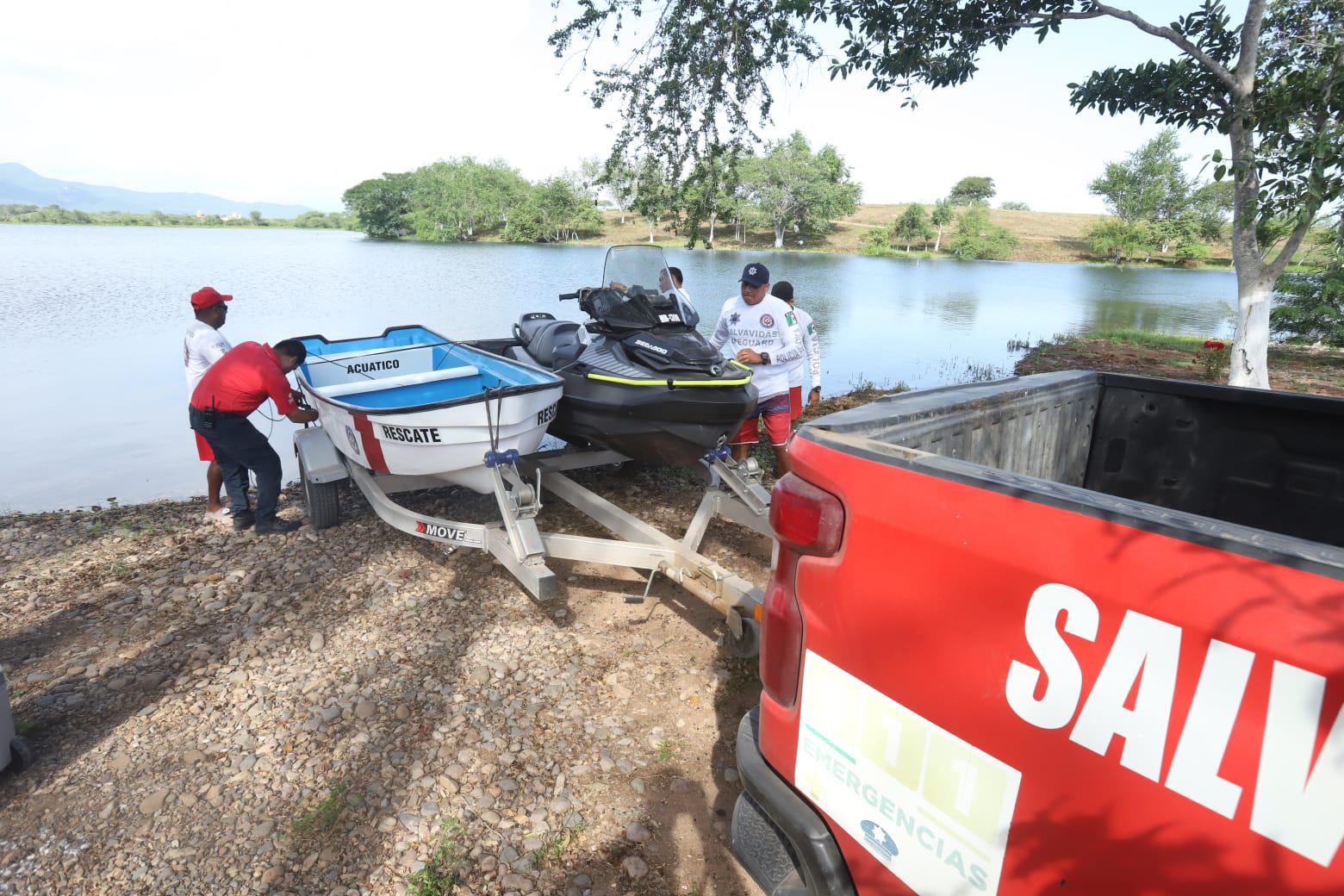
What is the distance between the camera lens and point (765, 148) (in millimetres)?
8688

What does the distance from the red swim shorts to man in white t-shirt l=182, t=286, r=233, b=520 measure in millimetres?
4155

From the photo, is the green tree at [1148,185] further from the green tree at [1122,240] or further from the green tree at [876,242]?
the green tree at [876,242]

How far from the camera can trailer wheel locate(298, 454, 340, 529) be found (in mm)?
5375

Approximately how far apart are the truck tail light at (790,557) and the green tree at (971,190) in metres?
114

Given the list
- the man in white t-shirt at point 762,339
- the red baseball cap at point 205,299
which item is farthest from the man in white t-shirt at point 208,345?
the man in white t-shirt at point 762,339

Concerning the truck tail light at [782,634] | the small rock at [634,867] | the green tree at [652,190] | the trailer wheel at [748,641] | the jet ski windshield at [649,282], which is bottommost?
the small rock at [634,867]

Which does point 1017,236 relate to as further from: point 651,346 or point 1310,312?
point 651,346

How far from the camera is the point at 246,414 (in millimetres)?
5188

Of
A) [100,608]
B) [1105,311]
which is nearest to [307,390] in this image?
[100,608]

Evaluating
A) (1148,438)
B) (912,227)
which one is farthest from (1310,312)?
(912,227)

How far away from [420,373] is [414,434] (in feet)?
7.15

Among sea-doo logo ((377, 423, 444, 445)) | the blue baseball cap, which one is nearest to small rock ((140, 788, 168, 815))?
sea-doo logo ((377, 423, 444, 445))

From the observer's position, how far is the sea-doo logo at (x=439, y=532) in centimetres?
427

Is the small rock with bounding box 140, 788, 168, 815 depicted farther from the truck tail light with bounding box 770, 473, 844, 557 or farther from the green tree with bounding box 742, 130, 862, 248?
the green tree with bounding box 742, 130, 862, 248
